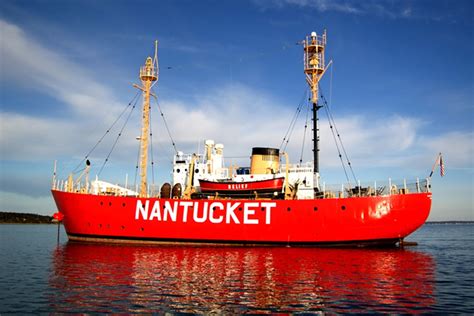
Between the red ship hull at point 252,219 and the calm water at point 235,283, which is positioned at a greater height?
the red ship hull at point 252,219

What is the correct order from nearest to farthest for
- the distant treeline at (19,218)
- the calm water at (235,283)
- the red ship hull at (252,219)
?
the calm water at (235,283), the red ship hull at (252,219), the distant treeline at (19,218)

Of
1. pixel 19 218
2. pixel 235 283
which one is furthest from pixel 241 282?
pixel 19 218

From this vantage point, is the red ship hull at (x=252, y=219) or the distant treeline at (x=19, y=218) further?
the distant treeline at (x=19, y=218)

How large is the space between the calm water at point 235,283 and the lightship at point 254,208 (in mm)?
2812

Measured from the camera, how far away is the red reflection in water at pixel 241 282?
9906 mm

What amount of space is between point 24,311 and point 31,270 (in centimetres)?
751

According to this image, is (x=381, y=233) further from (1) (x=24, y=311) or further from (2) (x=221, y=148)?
(1) (x=24, y=311)

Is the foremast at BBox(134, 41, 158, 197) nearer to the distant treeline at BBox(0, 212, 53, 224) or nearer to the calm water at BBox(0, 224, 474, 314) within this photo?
the calm water at BBox(0, 224, 474, 314)

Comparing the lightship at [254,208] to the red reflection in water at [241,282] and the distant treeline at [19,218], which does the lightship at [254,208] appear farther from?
the distant treeline at [19,218]

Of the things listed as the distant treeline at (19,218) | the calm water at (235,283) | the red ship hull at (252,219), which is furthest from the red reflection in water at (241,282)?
the distant treeline at (19,218)

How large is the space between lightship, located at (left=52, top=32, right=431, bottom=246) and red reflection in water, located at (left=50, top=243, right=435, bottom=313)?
8.29 feet

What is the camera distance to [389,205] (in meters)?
22.4

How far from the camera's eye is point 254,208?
23359mm

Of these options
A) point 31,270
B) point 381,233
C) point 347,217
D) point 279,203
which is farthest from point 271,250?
point 31,270
